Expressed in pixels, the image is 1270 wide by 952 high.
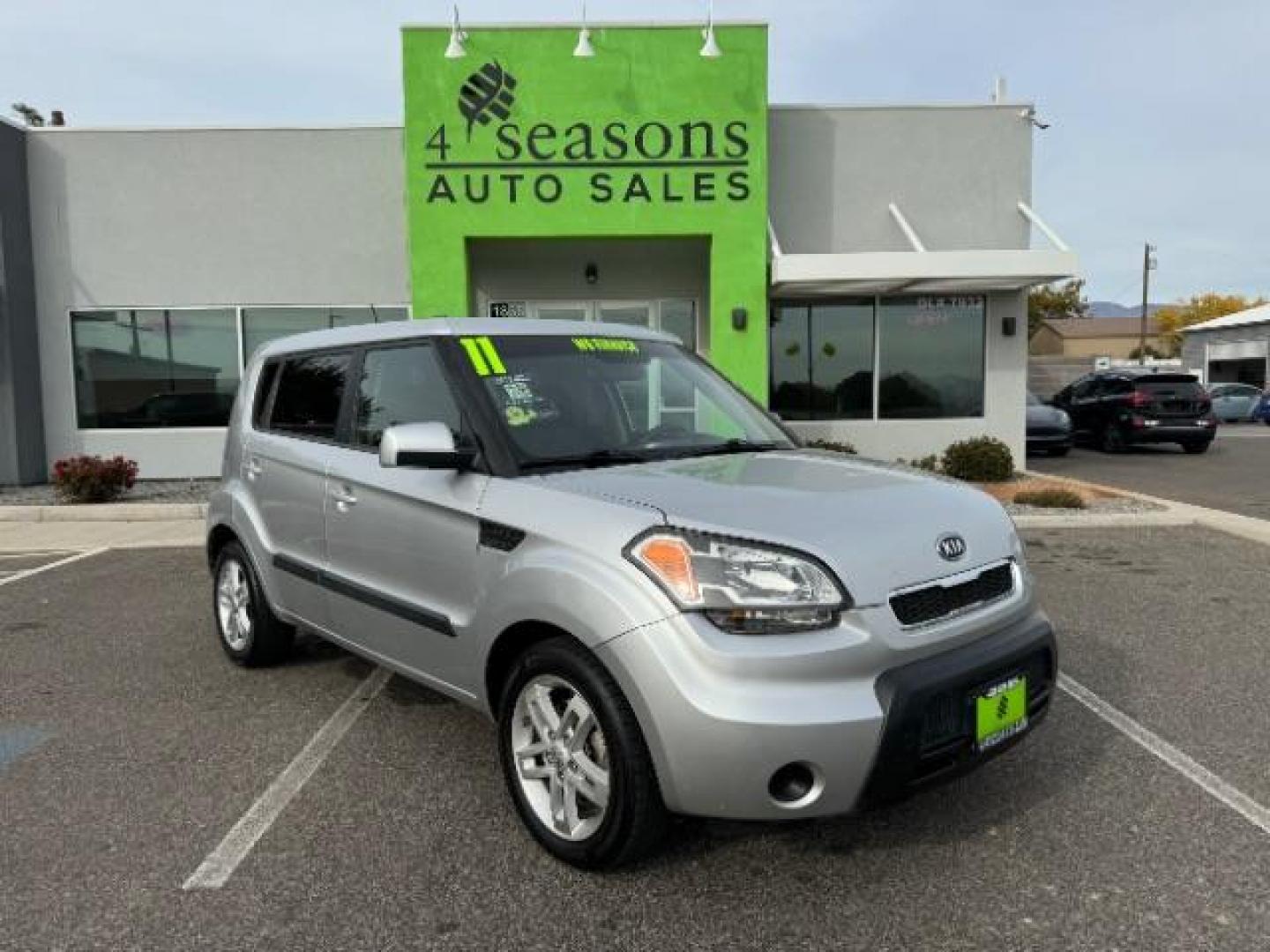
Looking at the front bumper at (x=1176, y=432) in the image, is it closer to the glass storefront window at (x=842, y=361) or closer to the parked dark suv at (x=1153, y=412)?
the parked dark suv at (x=1153, y=412)

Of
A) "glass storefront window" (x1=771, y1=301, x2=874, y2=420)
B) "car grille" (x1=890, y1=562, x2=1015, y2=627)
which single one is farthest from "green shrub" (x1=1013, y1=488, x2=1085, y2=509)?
"car grille" (x1=890, y1=562, x2=1015, y2=627)

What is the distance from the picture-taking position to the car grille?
2756 millimetres

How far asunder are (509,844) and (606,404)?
1.67 metres

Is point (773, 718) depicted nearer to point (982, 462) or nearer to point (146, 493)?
point (982, 462)

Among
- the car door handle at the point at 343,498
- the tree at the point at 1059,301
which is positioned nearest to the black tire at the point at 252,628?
the car door handle at the point at 343,498

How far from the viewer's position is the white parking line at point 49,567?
7.62 m

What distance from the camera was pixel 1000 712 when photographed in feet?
9.53

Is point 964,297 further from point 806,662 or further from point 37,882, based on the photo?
point 37,882

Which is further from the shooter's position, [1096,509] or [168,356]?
[168,356]

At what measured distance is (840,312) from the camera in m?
13.7

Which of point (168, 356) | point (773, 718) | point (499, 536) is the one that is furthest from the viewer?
point (168, 356)

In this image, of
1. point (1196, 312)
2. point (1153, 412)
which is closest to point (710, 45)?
point (1153, 412)

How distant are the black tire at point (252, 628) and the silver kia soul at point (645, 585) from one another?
813 mm

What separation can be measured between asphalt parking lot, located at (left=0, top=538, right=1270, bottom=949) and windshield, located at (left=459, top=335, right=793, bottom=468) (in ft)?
4.46
